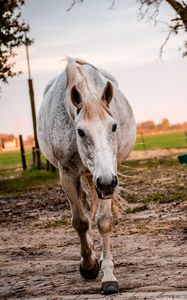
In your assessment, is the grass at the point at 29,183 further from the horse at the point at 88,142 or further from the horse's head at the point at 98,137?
the horse's head at the point at 98,137

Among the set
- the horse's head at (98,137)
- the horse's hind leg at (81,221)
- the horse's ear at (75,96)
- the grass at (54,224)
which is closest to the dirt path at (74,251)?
the grass at (54,224)

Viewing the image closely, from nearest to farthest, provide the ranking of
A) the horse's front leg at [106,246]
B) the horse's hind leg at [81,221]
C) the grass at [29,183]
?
the horse's front leg at [106,246] < the horse's hind leg at [81,221] < the grass at [29,183]

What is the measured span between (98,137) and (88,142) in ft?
0.41

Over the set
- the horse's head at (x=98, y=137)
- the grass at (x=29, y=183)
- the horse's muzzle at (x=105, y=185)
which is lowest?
the grass at (x=29, y=183)

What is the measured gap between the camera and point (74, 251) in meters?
8.11

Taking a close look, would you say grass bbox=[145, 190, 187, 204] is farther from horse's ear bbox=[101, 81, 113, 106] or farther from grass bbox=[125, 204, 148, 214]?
horse's ear bbox=[101, 81, 113, 106]

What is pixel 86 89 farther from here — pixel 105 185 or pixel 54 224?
pixel 54 224

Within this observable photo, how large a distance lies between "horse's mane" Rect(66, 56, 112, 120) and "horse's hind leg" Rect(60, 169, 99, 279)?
93cm

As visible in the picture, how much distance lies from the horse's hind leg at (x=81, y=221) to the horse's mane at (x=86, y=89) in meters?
0.93

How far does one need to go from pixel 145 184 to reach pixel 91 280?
10.3m

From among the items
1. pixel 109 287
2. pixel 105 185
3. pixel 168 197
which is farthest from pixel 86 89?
pixel 168 197

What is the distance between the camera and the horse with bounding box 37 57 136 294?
544cm

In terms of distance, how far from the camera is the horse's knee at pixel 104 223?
244 inches

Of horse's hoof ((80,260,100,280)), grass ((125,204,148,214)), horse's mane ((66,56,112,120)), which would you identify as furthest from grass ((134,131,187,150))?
horse's mane ((66,56,112,120))
